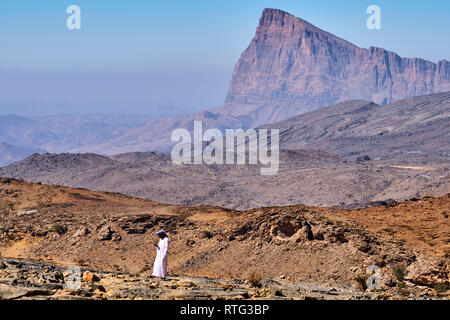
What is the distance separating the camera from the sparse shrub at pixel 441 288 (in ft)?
56.6

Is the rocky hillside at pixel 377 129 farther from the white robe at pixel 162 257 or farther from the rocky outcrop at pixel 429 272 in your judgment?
the white robe at pixel 162 257

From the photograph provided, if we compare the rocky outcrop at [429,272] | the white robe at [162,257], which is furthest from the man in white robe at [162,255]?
the rocky outcrop at [429,272]

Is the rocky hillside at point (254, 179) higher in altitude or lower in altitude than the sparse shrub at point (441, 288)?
lower

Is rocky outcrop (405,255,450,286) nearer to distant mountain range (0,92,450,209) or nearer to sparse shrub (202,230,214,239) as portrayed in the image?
sparse shrub (202,230,214,239)

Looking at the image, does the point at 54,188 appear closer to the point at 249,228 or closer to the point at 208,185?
the point at 249,228

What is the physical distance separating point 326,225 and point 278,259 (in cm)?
177

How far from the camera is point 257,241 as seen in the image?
23.0 meters

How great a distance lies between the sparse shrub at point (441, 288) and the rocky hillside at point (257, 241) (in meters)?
0.09

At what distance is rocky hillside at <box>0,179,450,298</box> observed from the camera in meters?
20.3

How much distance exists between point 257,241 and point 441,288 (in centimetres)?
683

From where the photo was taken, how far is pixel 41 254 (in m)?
24.2
